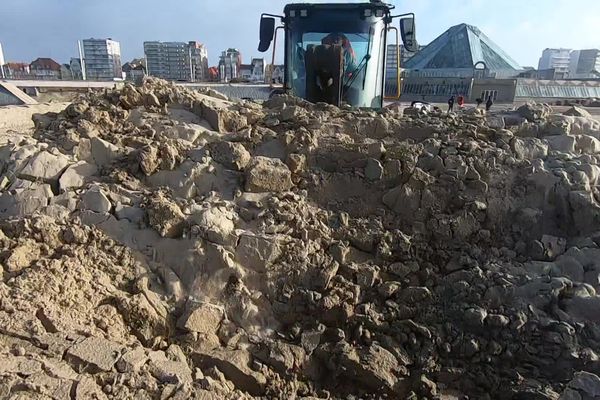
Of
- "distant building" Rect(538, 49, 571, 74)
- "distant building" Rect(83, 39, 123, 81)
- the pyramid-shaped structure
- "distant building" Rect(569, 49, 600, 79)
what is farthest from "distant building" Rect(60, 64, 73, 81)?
"distant building" Rect(538, 49, 571, 74)

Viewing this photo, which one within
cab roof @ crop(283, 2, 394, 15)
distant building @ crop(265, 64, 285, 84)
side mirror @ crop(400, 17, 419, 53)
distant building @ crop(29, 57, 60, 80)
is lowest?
distant building @ crop(265, 64, 285, 84)

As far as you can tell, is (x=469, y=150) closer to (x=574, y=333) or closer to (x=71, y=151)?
(x=574, y=333)

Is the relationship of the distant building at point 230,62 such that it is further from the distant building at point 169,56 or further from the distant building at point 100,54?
the distant building at point 100,54

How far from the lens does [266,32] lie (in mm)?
5879

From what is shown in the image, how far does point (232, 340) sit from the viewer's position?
2830 mm

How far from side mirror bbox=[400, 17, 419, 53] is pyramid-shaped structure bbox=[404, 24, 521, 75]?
31286 millimetres

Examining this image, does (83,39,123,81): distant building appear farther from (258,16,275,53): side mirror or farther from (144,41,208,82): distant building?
(258,16,275,53): side mirror

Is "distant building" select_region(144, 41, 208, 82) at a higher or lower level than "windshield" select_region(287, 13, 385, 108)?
higher

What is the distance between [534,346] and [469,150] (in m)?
1.82

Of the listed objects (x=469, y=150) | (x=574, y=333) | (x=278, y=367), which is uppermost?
(x=469, y=150)

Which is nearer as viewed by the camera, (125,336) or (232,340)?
(125,336)

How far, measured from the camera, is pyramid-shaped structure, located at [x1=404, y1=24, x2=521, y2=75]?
35.4m

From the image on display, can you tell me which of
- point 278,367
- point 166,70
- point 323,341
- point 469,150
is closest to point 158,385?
point 278,367

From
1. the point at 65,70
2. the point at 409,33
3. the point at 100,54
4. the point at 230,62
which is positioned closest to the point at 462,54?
the point at 230,62
